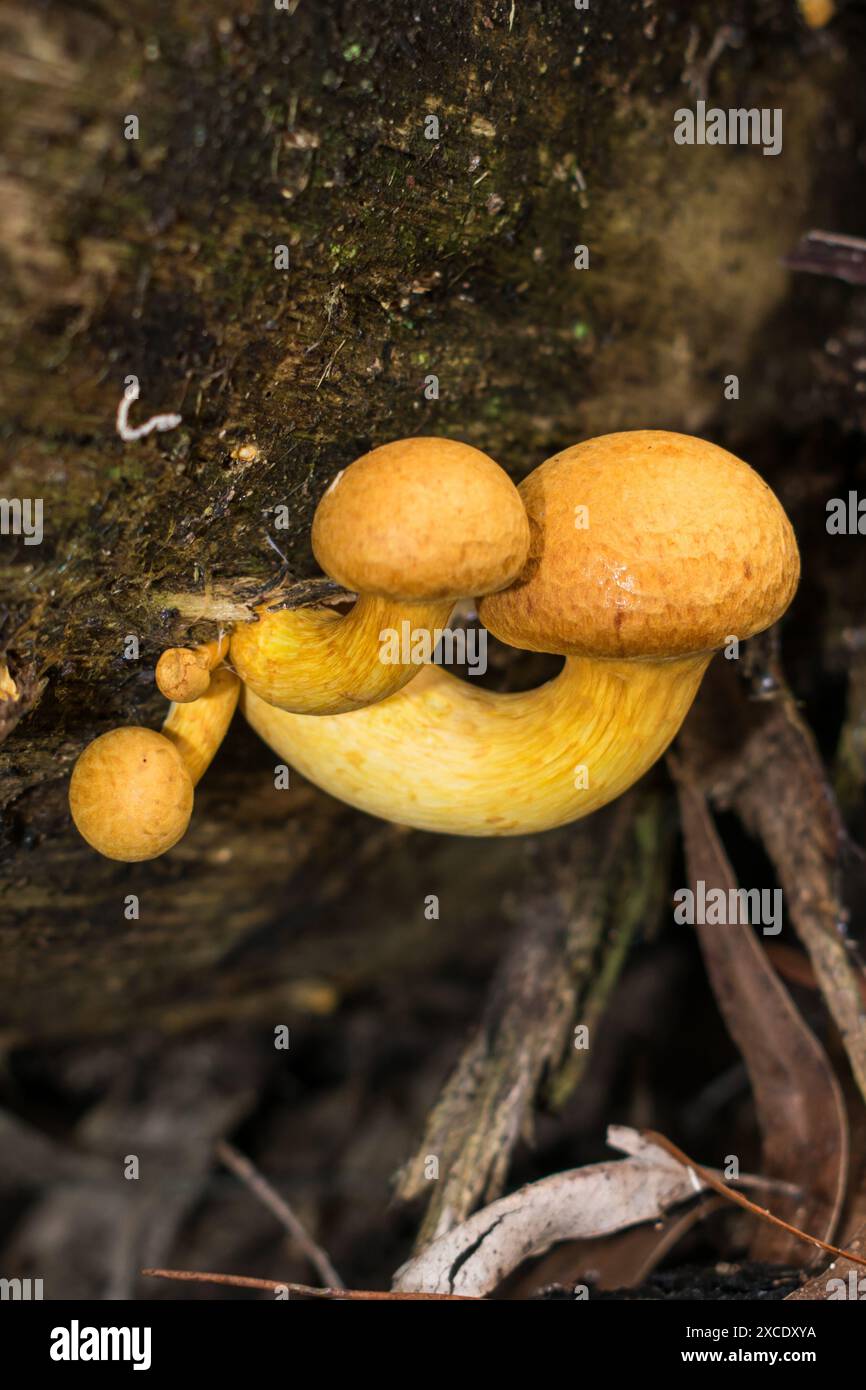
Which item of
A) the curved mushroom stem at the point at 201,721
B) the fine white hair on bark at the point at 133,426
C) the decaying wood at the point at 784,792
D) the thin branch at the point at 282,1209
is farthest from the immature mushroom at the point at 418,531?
the thin branch at the point at 282,1209

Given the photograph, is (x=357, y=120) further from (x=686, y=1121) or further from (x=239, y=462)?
(x=686, y=1121)

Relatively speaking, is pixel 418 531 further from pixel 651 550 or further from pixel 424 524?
pixel 651 550

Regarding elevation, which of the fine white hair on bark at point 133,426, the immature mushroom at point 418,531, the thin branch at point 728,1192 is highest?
the fine white hair on bark at point 133,426

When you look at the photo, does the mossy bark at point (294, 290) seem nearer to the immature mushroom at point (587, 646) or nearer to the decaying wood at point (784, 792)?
the immature mushroom at point (587, 646)

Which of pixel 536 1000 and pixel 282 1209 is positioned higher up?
pixel 536 1000

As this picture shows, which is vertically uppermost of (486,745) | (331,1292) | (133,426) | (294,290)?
(294,290)

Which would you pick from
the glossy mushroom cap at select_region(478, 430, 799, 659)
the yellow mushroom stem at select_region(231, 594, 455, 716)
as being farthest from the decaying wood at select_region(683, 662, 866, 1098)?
the yellow mushroom stem at select_region(231, 594, 455, 716)

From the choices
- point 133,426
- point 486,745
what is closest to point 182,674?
point 133,426
